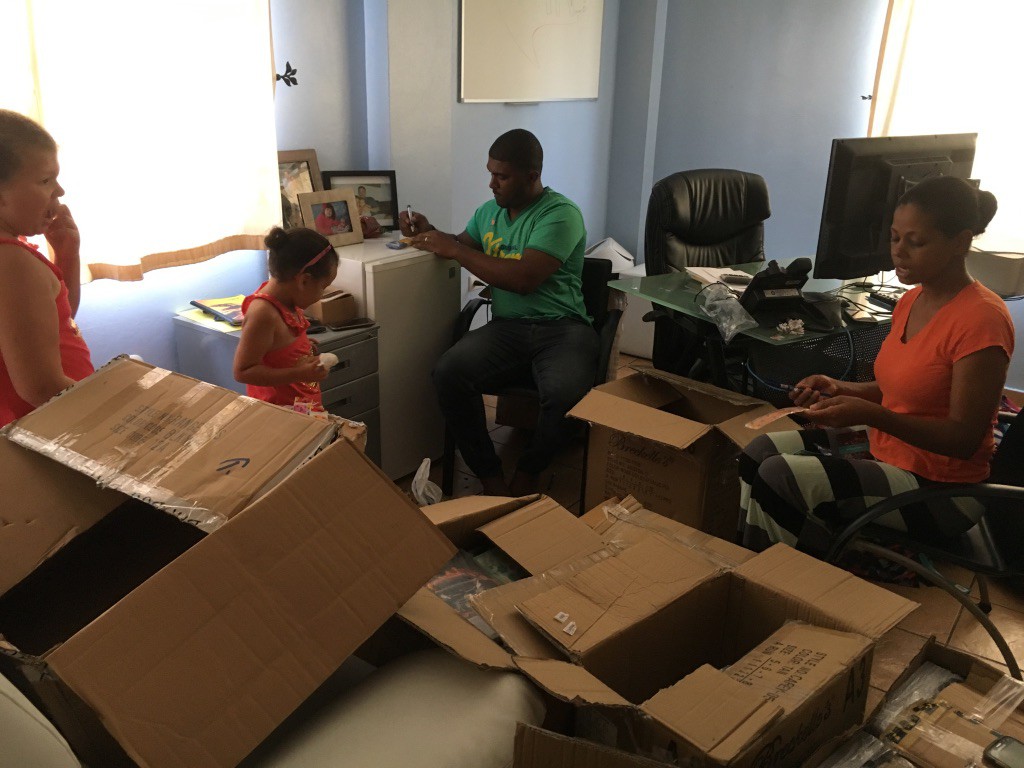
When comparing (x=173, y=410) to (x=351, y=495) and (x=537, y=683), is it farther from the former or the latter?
(x=537, y=683)

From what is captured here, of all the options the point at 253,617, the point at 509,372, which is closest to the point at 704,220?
the point at 509,372

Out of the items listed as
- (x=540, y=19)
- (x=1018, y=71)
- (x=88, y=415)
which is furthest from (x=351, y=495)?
(x=1018, y=71)

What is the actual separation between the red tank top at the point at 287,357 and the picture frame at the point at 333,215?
2.54ft

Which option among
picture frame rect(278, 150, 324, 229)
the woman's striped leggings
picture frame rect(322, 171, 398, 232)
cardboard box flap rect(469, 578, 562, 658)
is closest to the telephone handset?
the woman's striped leggings

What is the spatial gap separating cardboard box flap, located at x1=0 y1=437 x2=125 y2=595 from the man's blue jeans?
1671 millimetres

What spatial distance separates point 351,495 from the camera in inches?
45.6

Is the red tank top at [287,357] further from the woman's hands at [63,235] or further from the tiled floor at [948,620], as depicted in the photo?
the tiled floor at [948,620]

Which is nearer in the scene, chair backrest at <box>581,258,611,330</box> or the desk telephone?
the desk telephone

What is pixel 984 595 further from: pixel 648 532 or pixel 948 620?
pixel 648 532

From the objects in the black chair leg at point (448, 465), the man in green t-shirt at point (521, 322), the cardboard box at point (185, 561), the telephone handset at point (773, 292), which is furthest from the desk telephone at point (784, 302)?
the cardboard box at point (185, 561)

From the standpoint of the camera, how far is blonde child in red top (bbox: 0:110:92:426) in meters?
1.44

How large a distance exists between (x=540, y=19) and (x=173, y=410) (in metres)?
3.40

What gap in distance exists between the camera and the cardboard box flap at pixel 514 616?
4.52ft

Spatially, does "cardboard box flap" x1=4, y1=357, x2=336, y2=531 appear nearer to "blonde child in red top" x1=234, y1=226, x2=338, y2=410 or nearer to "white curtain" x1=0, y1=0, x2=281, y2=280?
"blonde child in red top" x1=234, y1=226, x2=338, y2=410
